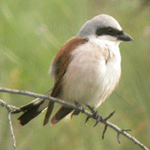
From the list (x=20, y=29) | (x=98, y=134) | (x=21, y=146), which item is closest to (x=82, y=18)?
(x=20, y=29)

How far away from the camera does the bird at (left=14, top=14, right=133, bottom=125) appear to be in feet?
5.89

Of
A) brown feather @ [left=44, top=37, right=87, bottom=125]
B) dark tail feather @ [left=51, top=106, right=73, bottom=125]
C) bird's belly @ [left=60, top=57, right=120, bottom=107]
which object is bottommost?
dark tail feather @ [left=51, top=106, right=73, bottom=125]

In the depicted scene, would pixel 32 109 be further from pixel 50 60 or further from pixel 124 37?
pixel 124 37

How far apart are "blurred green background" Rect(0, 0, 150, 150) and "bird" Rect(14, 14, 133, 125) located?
13 cm

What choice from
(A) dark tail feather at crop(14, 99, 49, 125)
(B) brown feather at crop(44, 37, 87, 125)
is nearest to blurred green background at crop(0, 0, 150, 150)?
(B) brown feather at crop(44, 37, 87, 125)

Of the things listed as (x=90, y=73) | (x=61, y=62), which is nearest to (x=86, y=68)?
(x=90, y=73)

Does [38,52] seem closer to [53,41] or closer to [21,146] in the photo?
[53,41]

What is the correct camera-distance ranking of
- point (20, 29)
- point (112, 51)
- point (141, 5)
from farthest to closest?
1. point (20, 29)
2. point (141, 5)
3. point (112, 51)

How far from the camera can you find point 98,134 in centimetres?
223

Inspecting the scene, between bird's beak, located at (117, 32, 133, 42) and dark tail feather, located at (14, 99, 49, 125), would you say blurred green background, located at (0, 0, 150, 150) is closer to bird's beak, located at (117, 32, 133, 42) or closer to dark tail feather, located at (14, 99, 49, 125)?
bird's beak, located at (117, 32, 133, 42)

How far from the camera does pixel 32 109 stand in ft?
6.04

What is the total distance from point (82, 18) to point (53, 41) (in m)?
0.25

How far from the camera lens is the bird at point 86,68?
5.89ft

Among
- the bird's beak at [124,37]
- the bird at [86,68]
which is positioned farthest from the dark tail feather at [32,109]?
the bird's beak at [124,37]
